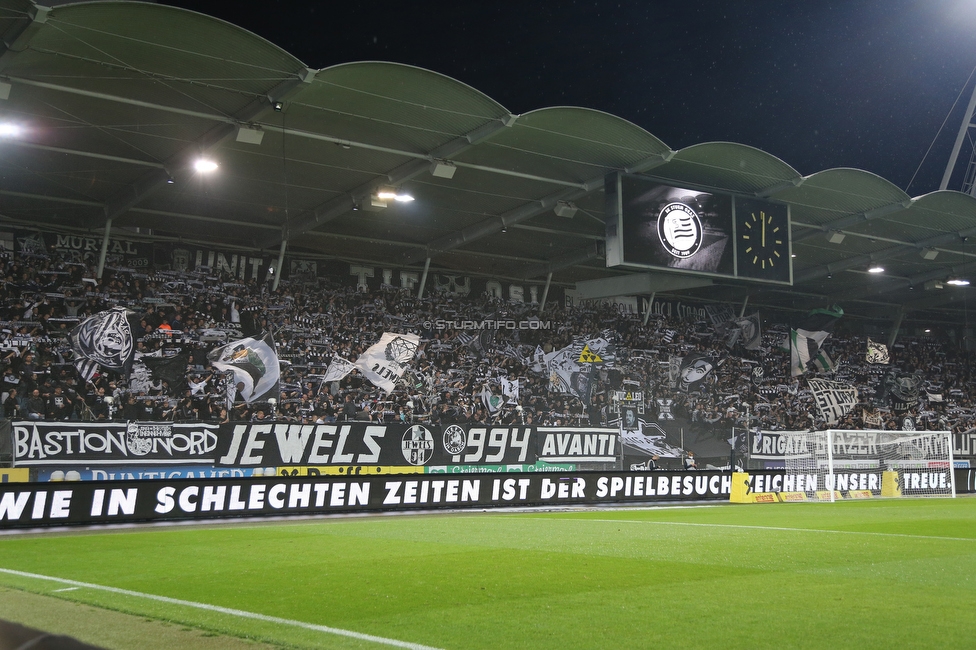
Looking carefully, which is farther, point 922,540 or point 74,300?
point 74,300

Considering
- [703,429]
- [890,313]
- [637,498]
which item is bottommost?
[637,498]

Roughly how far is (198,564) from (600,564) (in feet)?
14.8

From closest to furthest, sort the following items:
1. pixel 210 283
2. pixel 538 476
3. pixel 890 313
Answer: pixel 538 476 < pixel 210 283 < pixel 890 313

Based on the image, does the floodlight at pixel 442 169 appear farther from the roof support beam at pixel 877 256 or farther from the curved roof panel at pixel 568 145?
the roof support beam at pixel 877 256

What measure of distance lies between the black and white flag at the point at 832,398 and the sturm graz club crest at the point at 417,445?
2052 centimetres

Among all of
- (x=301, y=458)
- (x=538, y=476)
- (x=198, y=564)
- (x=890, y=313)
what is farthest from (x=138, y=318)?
(x=890, y=313)

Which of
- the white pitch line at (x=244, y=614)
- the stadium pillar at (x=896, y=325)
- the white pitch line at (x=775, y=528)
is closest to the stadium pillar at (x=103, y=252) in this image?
the white pitch line at (x=775, y=528)

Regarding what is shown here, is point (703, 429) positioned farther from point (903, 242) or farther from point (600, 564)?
point (600, 564)

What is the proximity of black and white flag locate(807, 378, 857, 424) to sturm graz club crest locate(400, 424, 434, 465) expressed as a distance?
20.5 metres

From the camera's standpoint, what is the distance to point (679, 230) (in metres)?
24.2

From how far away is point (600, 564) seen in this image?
31.1 ft

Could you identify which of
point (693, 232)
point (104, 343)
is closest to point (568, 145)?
point (693, 232)

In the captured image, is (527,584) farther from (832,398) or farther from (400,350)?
(832,398)

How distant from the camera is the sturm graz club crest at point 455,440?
2520 centimetres
